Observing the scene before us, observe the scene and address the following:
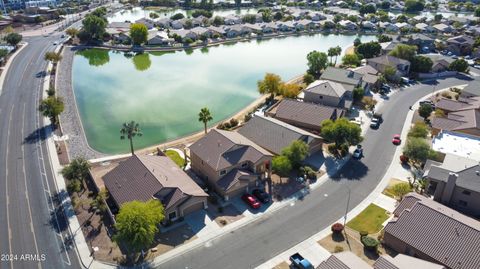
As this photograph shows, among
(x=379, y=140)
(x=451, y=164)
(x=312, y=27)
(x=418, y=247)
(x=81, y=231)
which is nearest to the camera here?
(x=418, y=247)

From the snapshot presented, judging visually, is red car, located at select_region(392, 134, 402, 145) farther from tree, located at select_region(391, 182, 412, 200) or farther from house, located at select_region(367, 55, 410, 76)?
house, located at select_region(367, 55, 410, 76)

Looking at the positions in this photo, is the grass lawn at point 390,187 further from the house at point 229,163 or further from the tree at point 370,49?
the tree at point 370,49

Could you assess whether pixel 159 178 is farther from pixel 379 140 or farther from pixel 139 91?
pixel 139 91

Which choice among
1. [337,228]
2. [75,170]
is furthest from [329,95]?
[75,170]

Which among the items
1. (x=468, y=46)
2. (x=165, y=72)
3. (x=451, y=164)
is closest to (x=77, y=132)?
(x=165, y=72)

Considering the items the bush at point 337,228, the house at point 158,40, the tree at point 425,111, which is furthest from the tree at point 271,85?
the house at point 158,40

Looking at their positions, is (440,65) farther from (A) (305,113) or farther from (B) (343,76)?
(A) (305,113)

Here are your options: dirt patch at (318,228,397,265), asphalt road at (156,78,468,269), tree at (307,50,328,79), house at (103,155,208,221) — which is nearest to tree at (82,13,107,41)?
tree at (307,50,328,79)
